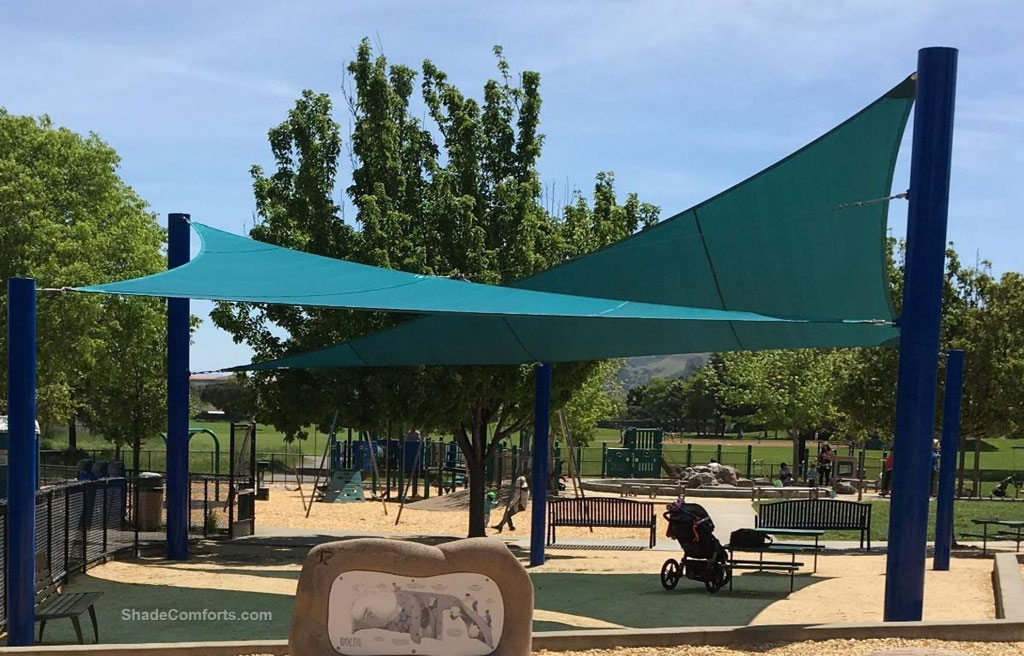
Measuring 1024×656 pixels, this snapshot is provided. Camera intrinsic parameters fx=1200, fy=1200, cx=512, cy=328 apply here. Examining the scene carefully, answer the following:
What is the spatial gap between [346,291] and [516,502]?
1151cm

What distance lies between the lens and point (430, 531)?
20766 mm

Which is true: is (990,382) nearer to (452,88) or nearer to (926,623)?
(452,88)

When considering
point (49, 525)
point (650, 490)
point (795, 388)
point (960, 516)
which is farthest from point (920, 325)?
point (795, 388)

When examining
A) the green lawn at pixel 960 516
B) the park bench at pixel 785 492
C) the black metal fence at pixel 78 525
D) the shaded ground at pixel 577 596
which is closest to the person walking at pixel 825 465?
the park bench at pixel 785 492

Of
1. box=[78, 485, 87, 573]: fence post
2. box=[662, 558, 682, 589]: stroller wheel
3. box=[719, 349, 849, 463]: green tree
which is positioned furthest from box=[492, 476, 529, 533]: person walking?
box=[719, 349, 849, 463]: green tree

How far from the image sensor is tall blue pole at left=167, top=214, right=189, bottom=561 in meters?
14.3

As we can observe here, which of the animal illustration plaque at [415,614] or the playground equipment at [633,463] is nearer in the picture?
the animal illustration plaque at [415,614]

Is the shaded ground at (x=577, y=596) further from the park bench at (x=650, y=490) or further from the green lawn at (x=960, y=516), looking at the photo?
the park bench at (x=650, y=490)

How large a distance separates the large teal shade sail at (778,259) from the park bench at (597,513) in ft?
16.8

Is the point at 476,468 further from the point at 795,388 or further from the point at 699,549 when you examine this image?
the point at 795,388

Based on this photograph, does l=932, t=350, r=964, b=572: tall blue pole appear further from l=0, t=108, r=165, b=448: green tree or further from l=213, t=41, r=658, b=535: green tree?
l=0, t=108, r=165, b=448: green tree

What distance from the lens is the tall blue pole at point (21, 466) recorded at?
27.6ft

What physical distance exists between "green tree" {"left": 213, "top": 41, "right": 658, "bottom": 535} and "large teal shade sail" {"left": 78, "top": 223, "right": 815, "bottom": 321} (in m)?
4.00

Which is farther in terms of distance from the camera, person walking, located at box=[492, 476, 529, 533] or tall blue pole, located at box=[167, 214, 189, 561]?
person walking, located at box=[492, 476, 529, 533]
